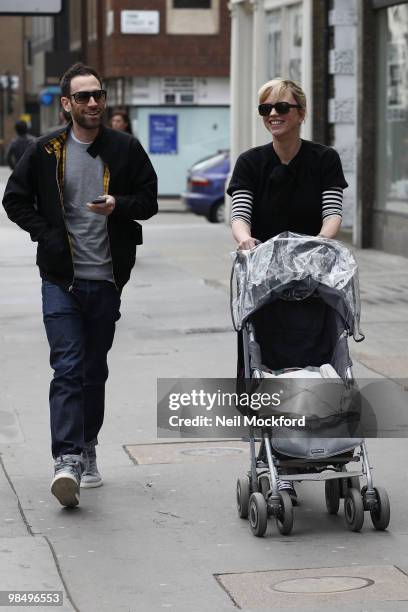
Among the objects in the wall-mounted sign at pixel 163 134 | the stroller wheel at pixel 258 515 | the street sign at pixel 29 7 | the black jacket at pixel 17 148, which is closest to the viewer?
the stroller wheel at pixel 258 515

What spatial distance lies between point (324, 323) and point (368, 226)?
14100 millimetres

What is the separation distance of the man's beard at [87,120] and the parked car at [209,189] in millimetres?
21738

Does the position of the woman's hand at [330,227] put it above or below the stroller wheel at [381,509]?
above

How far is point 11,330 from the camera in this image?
1316cm

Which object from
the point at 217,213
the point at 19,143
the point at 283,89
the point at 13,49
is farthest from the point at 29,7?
the point at 13,49

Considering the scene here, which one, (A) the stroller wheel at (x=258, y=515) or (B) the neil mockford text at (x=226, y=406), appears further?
(B) the neil mockford text at (x=226, y=406)

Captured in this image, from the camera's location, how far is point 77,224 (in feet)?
22.7

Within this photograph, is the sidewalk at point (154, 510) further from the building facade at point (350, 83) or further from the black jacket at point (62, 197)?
the building facade at point (350, 83)

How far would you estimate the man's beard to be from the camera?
6.79 m

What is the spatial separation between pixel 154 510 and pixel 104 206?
136 cm

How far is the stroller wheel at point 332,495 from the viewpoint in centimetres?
657

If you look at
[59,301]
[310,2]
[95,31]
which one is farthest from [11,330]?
[95,31]

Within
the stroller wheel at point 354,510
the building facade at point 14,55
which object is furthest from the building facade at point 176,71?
the building facade at point 14,55

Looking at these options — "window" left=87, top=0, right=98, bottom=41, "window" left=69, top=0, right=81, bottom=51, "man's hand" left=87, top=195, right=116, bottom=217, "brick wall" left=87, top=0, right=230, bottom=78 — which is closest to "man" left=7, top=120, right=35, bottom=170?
"brick wall" left=87, top=0, right=230, bottom=78
